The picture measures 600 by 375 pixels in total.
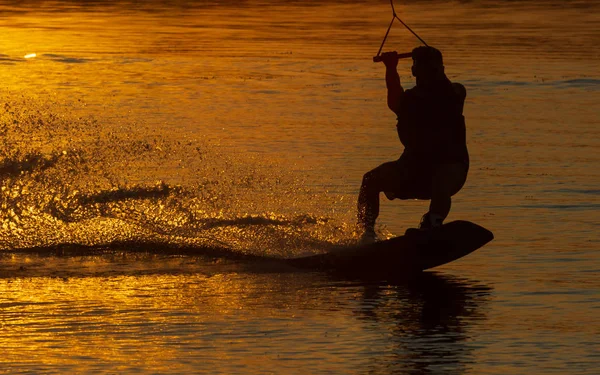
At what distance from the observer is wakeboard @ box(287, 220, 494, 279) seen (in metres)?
12.0

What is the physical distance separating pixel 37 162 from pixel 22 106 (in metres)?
7.86

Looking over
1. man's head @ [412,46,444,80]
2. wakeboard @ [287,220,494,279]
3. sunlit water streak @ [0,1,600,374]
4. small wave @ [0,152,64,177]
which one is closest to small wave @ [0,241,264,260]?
sunlit water streak @ [0,1,600,374]

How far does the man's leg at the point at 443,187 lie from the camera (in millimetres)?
12078

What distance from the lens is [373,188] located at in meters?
12.4

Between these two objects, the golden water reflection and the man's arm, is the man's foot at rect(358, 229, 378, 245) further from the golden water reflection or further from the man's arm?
the man's arm

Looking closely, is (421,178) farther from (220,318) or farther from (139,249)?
(220,318)

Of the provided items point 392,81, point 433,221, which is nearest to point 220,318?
point 433,221

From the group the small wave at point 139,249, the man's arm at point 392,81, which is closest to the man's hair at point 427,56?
the man's arm at point 392,81

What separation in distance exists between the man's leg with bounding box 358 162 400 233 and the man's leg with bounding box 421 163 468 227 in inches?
11.8

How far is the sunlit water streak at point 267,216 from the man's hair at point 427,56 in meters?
1.55

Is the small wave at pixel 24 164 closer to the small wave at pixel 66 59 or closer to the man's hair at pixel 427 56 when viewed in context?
the man's hair at pixel 427 56

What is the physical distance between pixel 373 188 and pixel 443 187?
0.58 meters

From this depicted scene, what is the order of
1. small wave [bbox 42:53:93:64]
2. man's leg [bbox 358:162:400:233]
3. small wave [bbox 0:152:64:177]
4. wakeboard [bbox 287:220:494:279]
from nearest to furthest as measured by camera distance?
wakeboard [bbox 287:220:494:279], man's leg [bbox 358:162:400:233], small wave [bbox 0:152:64:177], small wave [bbox 42:53:93:64]

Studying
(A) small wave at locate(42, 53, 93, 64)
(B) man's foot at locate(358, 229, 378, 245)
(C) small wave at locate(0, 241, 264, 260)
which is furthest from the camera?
(A) small wave at locate(42, 53, 93, 64)
